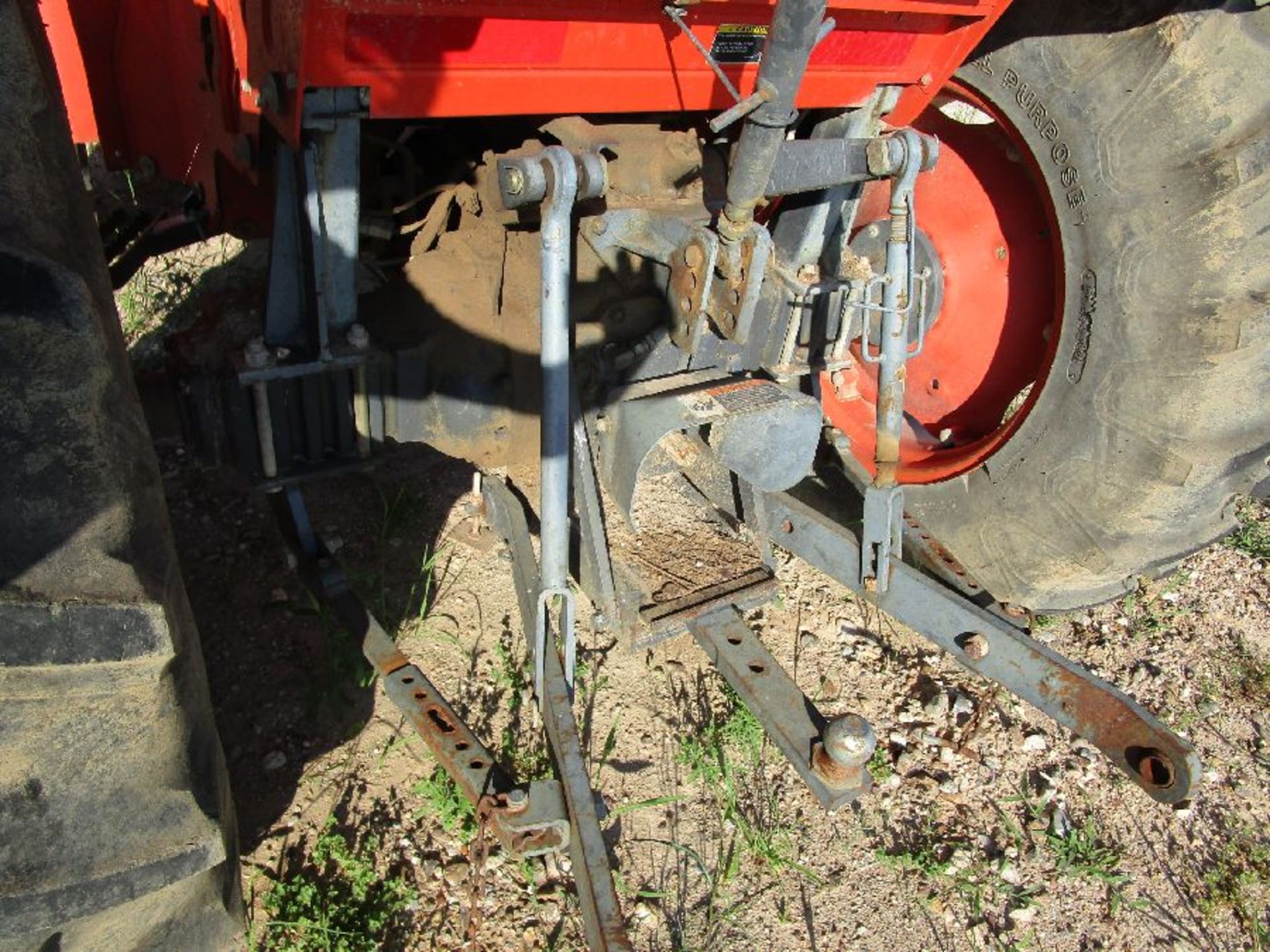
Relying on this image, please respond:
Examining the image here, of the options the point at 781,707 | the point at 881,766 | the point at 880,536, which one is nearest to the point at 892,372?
the point at 880,536

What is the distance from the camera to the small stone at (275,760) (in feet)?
7.88

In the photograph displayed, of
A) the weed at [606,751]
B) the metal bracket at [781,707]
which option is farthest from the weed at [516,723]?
the metal bracket at [781,707]

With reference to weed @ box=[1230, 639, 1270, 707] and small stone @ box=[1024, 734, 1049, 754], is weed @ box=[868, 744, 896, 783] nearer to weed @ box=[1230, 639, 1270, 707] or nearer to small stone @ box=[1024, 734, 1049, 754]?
small stone @ box=[1024, 734, 1049, 754]

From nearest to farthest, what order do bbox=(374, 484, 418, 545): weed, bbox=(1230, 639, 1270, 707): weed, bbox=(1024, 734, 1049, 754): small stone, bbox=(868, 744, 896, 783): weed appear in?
Result: bbox=(868, 744, 896, 783): weed, bbox=(1024, 734, 1049, 754): small stone, bbox=(1230, 639, 1270, 707): weed, bbox=(374, 484, 418, 545): weed

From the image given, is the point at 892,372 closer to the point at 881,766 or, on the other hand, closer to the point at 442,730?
the point at 881,766

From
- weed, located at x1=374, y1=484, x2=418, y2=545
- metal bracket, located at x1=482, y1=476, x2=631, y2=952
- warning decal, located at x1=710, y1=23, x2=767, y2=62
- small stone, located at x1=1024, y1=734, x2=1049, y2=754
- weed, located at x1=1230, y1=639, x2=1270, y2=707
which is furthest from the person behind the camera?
weed, located at x1=374, y1=484, x2=418, y2=545

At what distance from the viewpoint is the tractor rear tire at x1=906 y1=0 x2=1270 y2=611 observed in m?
2.11

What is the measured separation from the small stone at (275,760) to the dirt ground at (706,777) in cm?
2

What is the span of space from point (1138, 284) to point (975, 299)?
0.62 meters

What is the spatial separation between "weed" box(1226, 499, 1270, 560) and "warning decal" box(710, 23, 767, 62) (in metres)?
2.36

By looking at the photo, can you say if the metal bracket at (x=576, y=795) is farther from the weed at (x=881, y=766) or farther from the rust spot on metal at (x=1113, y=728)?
the rust spot on metal at (x=1113, y=728)

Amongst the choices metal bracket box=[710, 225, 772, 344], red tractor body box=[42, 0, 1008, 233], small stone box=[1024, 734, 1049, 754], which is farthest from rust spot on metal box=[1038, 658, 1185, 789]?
red tractor body box=[42, 0, 1008, 233]

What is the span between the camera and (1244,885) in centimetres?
245

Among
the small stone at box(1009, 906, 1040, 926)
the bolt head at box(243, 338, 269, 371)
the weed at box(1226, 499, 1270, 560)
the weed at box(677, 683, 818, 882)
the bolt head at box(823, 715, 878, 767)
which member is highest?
the bolt head at box(243, 338, 269, 371)
